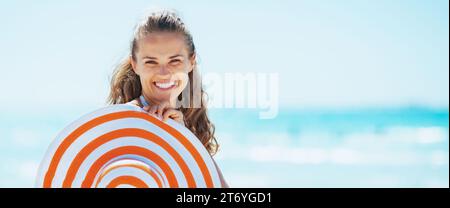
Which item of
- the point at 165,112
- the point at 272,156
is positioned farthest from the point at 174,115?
the point at 272,156

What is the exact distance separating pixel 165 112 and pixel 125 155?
0.45 ft

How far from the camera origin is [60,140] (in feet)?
4.25

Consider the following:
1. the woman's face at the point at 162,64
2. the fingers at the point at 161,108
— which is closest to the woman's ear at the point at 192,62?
the woman's face at the point at 162,64

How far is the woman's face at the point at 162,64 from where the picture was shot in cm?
135

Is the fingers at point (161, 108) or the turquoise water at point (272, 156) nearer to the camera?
the fingers at point (161, 108)

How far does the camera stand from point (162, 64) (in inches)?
53.3

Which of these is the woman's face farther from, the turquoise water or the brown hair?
the turquoise water

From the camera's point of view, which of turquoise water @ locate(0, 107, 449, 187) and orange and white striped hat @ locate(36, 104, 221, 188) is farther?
turquoise water @ locate(0, 107, 449, 187)

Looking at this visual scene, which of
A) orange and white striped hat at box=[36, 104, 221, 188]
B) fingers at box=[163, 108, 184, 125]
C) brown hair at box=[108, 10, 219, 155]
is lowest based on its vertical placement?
orange and white striped hat at box=[36, 104, 221, 188]

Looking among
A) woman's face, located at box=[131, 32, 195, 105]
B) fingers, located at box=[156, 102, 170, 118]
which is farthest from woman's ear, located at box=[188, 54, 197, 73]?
fingers, located at box=[156, 102, 170, 118]

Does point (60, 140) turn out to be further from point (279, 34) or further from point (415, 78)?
point (415, 78)

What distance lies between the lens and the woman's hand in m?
1.33

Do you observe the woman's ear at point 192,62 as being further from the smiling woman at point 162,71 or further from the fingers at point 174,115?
the fingers at point 174,115
